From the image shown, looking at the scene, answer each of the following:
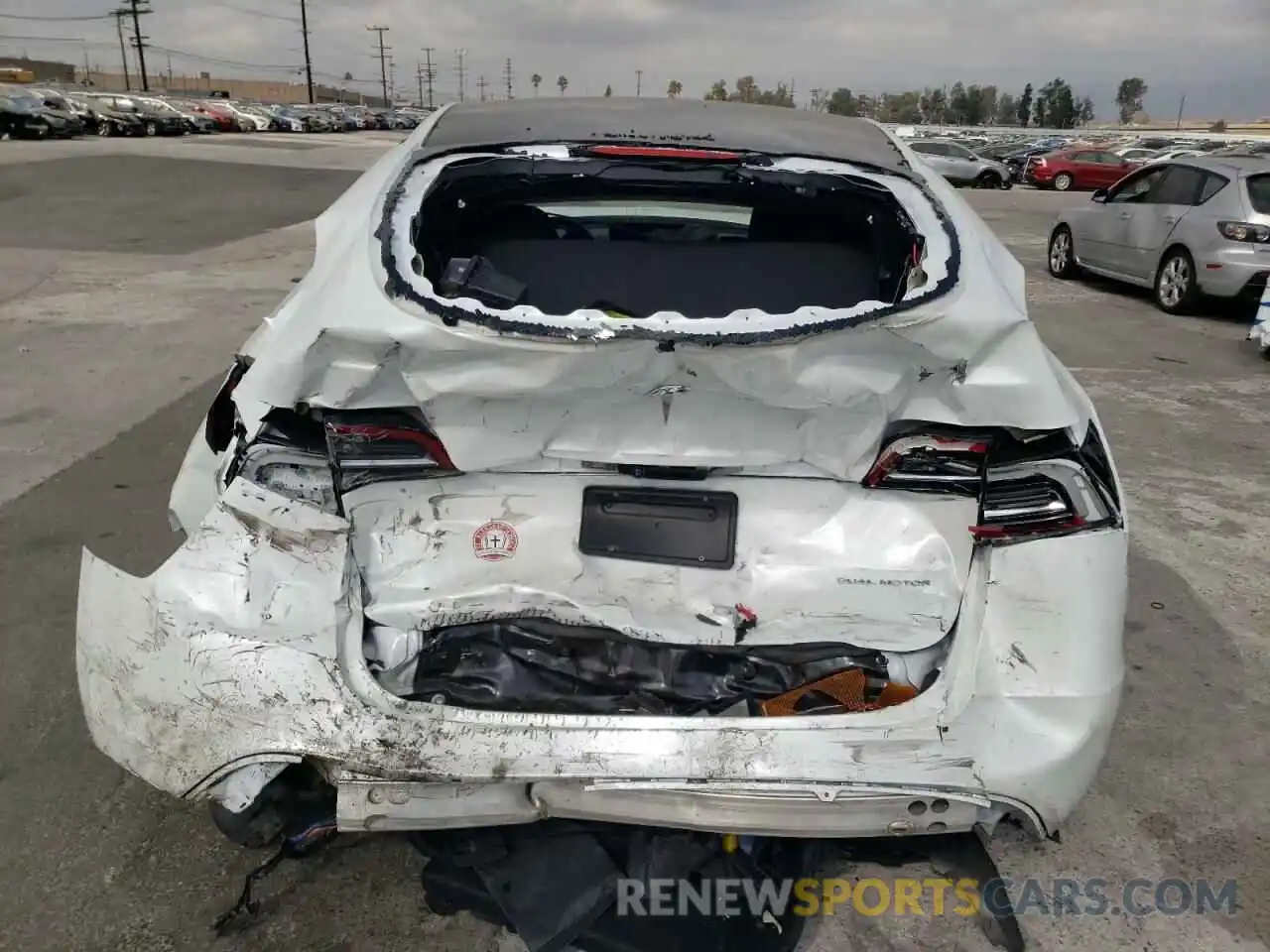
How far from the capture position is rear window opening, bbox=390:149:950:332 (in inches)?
105

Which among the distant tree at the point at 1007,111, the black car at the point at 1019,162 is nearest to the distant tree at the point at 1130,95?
the distant tree at the point at 1007,111

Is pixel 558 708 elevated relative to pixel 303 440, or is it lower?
lower

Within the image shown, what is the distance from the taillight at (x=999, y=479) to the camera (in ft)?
6.89

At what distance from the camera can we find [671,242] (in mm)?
3070

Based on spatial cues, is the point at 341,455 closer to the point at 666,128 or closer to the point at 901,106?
the point at 666,128

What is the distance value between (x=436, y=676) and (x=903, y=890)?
49.4 inches

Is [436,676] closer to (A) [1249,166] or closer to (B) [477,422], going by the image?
(B) [477,422]

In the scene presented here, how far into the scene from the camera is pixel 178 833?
8.03ft


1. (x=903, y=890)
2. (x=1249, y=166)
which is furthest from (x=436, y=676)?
(x=1249, y=166)

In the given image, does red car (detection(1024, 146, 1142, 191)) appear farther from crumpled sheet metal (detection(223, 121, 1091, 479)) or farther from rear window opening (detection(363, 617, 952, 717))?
rear window opening (detection(363, 617, 952, 717))

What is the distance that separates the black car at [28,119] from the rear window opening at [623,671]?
112ft

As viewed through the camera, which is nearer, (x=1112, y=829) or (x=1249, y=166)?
(x=1112, y=829)

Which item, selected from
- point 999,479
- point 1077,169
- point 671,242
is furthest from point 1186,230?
point 1077,169

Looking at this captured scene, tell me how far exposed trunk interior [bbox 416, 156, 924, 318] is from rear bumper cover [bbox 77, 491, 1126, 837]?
992 millimetres
